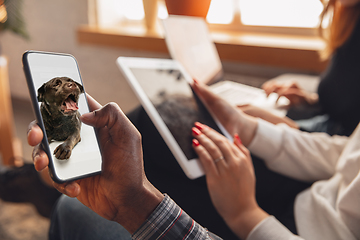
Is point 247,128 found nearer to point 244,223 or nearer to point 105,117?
point 244,223

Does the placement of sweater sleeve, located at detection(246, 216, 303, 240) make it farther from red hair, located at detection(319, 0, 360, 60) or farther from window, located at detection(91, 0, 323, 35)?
red hair, located at detection(319, 0, 360, 60)

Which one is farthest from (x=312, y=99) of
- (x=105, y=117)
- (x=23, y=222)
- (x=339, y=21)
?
(x=23, y=222)

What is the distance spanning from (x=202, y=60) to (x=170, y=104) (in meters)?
0.26

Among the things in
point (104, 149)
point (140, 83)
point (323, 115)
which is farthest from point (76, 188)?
point (323, 115)

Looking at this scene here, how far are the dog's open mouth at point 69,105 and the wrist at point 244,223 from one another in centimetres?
26

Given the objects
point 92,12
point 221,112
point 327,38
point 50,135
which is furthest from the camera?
point 327,38

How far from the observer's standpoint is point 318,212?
1.14 ft

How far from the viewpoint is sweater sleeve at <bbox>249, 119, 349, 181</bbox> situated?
1.47 feet

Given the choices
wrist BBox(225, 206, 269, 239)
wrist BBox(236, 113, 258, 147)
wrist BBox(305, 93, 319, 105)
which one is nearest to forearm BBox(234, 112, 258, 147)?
wrist BBox(236, 113, 258, 147)

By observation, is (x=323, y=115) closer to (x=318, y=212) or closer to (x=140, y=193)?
(x=318, y=212)

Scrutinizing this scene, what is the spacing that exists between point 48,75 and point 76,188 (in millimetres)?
68

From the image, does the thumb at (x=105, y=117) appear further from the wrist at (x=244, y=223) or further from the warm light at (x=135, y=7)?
the wrist at (x=244, y=223)

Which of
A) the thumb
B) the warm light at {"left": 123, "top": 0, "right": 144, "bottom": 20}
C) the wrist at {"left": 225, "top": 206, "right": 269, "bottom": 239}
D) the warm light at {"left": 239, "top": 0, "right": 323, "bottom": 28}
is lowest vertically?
the wrist at {"left": 225, "top": 206, "right": 269, "bottom": 239}

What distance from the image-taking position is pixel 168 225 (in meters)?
0.21
